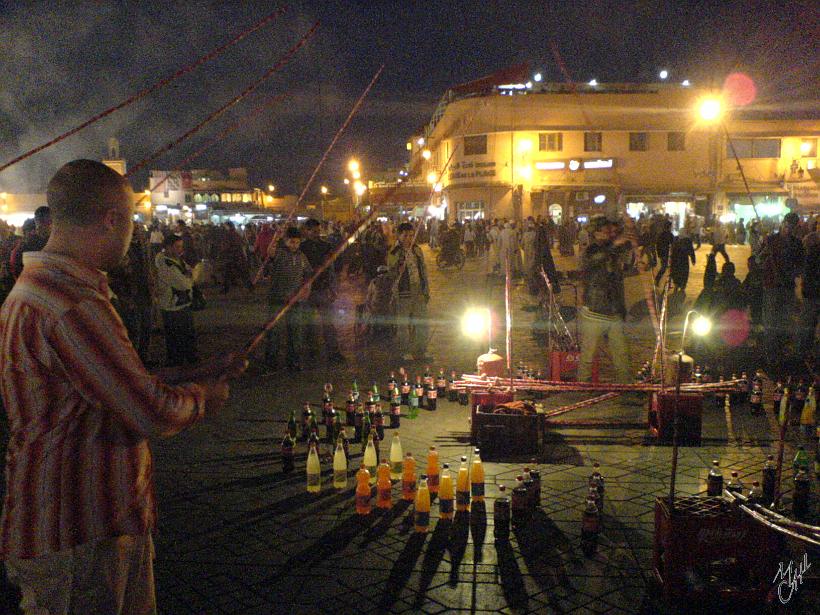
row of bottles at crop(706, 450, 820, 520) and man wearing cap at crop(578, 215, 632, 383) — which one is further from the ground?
man wearing cap at crop(578, 215, 632, 383)

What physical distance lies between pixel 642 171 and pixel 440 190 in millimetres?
12484

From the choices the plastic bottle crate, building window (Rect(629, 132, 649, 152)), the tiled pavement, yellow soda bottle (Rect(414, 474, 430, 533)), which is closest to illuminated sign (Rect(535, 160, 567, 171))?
building window (Rect(629, 132, 649, 152))

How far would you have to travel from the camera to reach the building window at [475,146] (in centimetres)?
4444

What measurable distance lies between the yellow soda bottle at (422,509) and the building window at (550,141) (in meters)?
40.9

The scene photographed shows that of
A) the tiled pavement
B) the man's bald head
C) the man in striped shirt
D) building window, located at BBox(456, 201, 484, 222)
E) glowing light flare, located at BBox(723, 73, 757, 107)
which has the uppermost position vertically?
glowing light flare, located at BBox(723, 73, 757, 107)

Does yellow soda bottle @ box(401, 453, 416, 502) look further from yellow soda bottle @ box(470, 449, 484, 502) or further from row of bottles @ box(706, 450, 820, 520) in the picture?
row of bottles @ box(706, 450, 820, 520)

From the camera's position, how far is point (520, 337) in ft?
44.9

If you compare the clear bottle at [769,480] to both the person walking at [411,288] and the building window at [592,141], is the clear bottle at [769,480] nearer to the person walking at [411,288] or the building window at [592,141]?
the person walking at [411,288]

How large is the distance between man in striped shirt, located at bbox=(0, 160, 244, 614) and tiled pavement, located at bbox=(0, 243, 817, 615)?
7.10 ft

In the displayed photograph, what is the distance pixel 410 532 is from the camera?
5480mm

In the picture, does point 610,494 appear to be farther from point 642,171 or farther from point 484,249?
point 642,171

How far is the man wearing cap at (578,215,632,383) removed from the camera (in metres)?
8.96

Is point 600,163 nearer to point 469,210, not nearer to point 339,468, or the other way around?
point 469,210

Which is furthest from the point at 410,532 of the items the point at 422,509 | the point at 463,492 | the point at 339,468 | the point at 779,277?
the point at 779,277
